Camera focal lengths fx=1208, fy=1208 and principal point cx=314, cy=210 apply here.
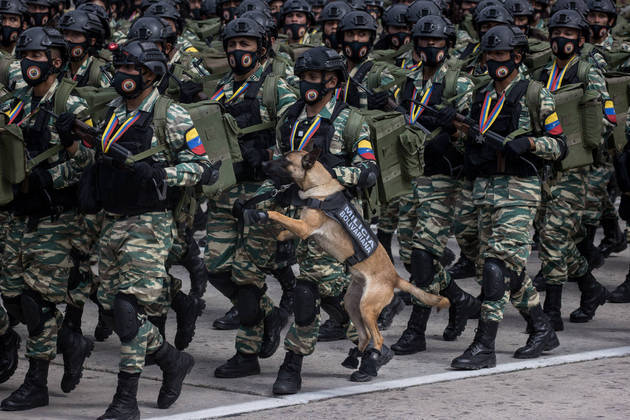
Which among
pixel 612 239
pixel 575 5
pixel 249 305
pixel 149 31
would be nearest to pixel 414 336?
pixel 249 305

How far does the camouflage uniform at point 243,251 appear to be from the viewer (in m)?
8.39

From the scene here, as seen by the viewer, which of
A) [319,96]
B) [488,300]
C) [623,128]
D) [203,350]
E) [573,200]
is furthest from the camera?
[623,128]

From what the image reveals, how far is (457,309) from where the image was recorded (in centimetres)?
928

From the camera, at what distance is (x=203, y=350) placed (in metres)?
9.12

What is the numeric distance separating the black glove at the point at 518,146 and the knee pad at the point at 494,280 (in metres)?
0.79

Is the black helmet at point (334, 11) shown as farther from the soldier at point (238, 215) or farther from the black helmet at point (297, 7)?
the soldier at point (238, 215)

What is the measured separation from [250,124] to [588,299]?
3278 mm

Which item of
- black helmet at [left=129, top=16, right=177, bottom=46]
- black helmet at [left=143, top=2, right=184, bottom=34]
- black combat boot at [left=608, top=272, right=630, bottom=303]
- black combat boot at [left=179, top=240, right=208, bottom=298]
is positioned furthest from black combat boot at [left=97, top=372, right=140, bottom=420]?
black helmet at [left=143, top=2, right=184, bottom=34]

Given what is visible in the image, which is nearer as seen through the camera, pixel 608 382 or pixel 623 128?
pixel 608 382

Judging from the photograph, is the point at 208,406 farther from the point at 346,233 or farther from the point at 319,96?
the point at 319,96

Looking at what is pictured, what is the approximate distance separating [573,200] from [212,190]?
3207mm

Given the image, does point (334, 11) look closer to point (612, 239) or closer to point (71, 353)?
point (612, 239)

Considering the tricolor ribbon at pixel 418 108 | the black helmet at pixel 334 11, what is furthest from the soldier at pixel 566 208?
the black helmet at pixel 334 11

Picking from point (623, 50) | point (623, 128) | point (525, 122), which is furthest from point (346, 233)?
point (623, 50)
